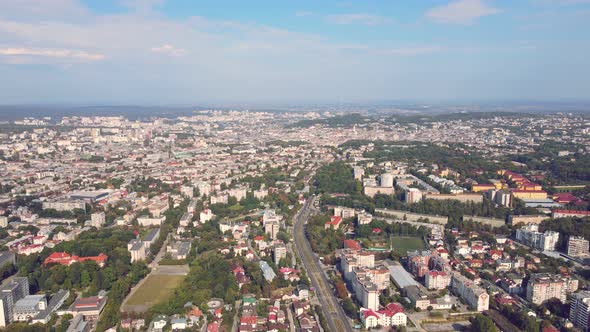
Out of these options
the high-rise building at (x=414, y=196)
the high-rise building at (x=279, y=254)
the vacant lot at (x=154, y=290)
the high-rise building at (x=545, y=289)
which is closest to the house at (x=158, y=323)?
the vacant lot at (x=154, y=290)

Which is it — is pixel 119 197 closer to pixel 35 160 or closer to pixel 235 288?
pixel 235 288

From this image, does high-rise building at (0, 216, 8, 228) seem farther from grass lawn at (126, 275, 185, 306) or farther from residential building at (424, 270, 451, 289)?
residential building at (424, 270, 451, 289)

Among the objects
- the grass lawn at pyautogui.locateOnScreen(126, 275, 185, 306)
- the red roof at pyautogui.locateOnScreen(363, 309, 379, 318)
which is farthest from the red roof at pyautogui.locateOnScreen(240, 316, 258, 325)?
the grass lawn at pyautogui.locateOnScreen(126, 275, 185, 306)

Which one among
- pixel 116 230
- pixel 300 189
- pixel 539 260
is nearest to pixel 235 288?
pixel 116 230

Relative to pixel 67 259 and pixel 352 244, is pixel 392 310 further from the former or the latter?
pixel 67 259

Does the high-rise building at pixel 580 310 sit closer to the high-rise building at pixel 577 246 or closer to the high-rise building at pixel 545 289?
the high-rise building at pixel 545 289
